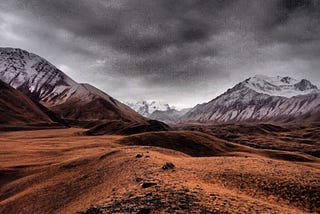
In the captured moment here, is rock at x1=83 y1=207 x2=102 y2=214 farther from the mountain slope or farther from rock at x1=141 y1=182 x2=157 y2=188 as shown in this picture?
the mountain slope

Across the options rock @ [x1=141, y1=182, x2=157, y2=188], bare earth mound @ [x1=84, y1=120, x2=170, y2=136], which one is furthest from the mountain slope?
rock @ [x1=141, y1=182, x2=157, y2=188]

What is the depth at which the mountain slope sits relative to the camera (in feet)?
462

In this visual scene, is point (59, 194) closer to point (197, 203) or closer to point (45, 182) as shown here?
point (45, 182)

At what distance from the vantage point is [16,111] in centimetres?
15712

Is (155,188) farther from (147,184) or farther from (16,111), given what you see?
(16,111)

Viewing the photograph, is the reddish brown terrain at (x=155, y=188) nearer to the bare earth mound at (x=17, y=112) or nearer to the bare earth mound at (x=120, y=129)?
the bare earth mound at (x=120, y=129)

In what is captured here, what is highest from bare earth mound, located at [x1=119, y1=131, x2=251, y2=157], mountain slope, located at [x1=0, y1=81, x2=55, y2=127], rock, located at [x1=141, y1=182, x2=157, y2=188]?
mountain slope, located at [x1=0, y1=81, x2=55, y2=127]

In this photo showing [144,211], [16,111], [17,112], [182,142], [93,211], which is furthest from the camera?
[16,111]

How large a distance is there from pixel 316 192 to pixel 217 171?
835cm

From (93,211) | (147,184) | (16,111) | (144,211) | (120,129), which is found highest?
(16,111)

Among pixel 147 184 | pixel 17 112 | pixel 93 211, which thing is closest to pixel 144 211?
pixel 93 211

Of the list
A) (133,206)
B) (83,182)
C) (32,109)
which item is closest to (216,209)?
(133,206)

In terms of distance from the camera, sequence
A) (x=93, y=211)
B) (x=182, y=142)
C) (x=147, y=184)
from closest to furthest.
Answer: (x=93, y=211) < (x=147, y=184) < (x=182, y=142)

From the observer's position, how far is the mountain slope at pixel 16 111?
5540 inches
